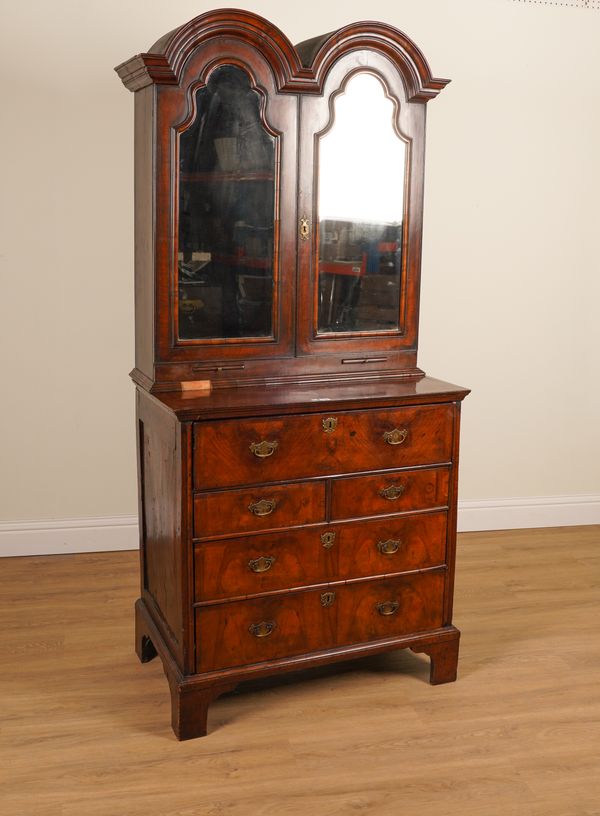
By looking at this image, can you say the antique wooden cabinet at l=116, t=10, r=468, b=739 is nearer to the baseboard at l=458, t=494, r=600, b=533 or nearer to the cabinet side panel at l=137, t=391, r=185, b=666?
the cabinet side panel at l=137, t=391, r=185, b=666

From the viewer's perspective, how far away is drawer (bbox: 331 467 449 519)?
2666 mm

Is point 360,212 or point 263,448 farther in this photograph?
point 360,212

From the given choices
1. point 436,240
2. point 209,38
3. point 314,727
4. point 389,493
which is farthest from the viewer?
point 436,240

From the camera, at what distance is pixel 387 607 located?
279cm

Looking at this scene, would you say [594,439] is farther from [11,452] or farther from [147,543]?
[11,452]

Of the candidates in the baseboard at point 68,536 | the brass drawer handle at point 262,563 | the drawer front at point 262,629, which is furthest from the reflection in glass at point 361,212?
the baseboard at point 68,536

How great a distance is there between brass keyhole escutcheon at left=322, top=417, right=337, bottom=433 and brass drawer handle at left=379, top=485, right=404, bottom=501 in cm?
26

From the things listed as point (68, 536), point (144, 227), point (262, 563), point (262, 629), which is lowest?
point (68, 536)

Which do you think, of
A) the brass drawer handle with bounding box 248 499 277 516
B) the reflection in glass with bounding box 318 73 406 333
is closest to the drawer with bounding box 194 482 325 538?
the brass drawer handle with bounding box 248 499 277 516

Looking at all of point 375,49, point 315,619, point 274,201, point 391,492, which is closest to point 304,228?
point 274,201

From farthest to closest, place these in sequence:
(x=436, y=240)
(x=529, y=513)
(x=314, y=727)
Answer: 1. (x=529, y=513)
2. (x=436, y=240)
3. (x=314, y=727)

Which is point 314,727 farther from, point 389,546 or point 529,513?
point 529,513

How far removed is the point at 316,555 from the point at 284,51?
4.73 feet

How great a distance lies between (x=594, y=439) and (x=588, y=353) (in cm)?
42
